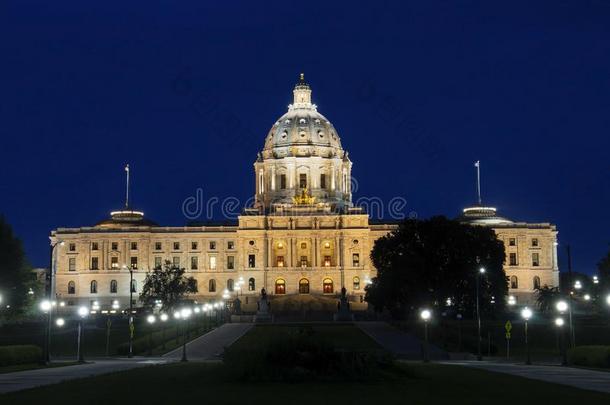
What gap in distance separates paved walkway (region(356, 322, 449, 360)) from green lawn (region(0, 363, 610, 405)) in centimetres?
2958

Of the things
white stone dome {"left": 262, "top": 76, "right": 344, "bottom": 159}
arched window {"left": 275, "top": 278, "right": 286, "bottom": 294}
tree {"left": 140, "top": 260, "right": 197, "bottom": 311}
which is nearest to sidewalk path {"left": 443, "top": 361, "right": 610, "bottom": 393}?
tree {"left": 140, "top": 260, "right": 197, "bottom": 311}

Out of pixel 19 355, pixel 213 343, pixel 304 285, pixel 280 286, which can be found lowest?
pixel 213 343

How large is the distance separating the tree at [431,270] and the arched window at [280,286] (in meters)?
48.2

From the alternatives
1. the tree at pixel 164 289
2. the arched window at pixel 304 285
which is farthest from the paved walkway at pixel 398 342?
the arched window at pixel 304 285

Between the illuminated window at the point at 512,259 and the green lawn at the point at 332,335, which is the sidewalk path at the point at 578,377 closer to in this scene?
the green lawn at the point at 332,335

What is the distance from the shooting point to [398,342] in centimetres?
8238

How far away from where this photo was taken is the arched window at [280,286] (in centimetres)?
15950

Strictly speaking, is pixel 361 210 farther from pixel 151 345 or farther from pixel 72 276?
pixel 151 345

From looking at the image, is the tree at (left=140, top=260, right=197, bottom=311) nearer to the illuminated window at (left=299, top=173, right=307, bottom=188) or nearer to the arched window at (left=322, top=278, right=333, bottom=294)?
the arched window at (left=322, top=278, right=333, bottom=294)

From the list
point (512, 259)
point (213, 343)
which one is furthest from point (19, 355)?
point (512, 259)

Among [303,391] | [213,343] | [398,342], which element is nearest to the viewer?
[303,391]

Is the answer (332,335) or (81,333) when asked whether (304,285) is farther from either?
(81,333)

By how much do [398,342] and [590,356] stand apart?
29589 millimetres

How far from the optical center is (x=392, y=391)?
1309 inches
